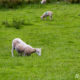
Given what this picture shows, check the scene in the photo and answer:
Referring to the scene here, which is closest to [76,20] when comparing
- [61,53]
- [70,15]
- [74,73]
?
[70,15]

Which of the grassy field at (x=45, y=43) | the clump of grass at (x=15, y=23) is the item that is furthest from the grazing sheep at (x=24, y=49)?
the clump of grass at (x=15, y=23)

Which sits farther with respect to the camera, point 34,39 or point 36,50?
point 34,39

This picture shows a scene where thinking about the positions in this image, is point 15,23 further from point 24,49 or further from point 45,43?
point 24,49

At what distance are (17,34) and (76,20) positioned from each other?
402 cm

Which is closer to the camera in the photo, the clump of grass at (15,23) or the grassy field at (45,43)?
the grassy field at (45,43)

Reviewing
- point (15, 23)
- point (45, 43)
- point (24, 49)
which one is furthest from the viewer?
point (15, 23)

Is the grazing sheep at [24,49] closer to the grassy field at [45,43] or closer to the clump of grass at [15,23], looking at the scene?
the grassy field at [45,43]

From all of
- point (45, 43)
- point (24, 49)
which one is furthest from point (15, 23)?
point (24, 49)

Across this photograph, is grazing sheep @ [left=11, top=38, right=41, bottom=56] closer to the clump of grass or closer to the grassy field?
the grassy field

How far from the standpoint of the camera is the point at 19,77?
864 cm

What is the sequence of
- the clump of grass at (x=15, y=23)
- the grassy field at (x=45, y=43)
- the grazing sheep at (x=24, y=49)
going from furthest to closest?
the clump of grass at (x=15, y=23)
the grazing sheep at (x=24, y=49)
the grassy field at (x=45, y=43)

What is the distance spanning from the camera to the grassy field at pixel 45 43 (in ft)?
29.7

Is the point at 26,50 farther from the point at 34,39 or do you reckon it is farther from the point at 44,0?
the point at 44,0

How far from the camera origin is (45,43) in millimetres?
13227
